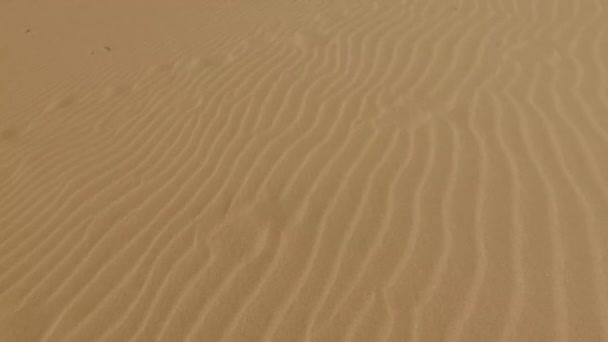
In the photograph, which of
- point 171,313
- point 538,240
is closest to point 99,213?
point 171,313

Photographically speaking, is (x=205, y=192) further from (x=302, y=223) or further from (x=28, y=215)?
(x=28, y=215)

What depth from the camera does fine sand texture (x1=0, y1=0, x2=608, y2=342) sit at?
2.39 metres

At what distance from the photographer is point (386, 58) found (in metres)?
4.67

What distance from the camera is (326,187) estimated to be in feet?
10.2

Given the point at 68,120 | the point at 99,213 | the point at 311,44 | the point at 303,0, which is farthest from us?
the point at 303,0

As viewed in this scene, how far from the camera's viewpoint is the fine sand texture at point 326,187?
2393 millimetres

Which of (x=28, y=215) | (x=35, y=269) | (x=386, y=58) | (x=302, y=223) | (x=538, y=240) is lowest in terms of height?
(x=35, y=269)

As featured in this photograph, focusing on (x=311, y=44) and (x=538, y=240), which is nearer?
(x=538, y=240)

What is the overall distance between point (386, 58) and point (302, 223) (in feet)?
7.63

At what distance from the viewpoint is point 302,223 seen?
288cm

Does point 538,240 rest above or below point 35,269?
above

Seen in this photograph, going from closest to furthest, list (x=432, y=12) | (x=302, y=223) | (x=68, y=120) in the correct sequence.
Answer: (x=302, y=223) < (x=68, y=120) < (x=432, y=12)

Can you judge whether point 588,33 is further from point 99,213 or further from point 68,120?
point 68,120

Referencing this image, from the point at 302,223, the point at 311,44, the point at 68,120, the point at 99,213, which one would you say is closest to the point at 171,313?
the point at 302,223
